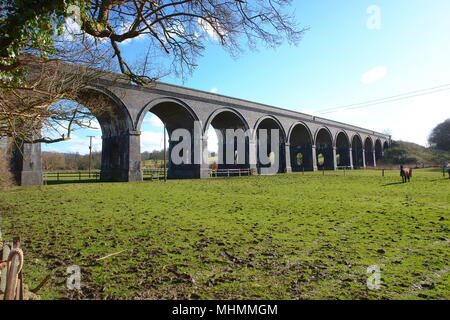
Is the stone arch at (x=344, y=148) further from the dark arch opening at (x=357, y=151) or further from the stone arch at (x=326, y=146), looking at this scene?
the dark arch opening at (x=357, y=151)

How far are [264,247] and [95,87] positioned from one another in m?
18.5

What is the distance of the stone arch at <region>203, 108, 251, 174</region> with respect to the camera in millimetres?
29828

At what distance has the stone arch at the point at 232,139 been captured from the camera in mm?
29828

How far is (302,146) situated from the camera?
41.4m

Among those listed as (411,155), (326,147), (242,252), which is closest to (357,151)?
(326,147)

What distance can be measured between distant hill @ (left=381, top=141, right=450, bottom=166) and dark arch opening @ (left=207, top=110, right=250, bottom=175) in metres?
51.2

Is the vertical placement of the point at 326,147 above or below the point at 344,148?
below

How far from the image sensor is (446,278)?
285 centimetres

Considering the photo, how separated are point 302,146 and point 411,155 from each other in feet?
131

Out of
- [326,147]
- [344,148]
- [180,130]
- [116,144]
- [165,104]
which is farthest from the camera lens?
[344,148]

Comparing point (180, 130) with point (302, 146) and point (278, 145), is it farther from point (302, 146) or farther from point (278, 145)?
point (302, 146)

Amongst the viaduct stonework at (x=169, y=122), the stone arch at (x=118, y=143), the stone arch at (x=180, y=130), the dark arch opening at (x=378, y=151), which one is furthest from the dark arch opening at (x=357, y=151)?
the stone arch at (x=118, y=143)
